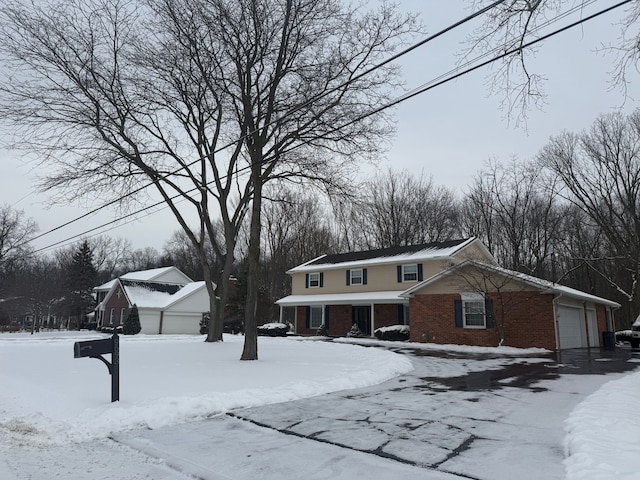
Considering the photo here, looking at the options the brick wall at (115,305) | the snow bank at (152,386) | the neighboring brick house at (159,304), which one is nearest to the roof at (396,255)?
the neighboring brick house at (159,304)

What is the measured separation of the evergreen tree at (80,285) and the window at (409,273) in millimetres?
40745

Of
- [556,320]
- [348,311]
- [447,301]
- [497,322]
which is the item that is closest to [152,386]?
[497,322]

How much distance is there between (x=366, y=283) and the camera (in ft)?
98.6

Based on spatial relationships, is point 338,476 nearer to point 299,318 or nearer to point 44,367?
point 44,367

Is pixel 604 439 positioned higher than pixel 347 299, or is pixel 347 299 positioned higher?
pixel 347 299

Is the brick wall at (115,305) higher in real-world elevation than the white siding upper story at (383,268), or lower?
lower

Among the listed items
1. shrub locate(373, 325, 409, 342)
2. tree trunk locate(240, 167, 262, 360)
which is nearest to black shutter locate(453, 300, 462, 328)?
shrub locate(373, 325, 409, 342)

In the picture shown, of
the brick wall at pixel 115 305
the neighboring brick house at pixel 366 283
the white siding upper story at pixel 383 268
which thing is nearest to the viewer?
the white siding upper story at pixel 383 268

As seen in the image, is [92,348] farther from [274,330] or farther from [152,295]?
[152,295]

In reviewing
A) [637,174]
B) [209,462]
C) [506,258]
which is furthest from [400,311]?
[209,462]

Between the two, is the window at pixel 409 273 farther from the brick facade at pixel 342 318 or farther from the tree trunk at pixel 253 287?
the tree trunk at pixel 253 287

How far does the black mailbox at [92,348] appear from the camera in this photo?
6.89 m

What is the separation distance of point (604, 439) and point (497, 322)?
56.3 feet

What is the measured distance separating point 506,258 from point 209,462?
38855mm
